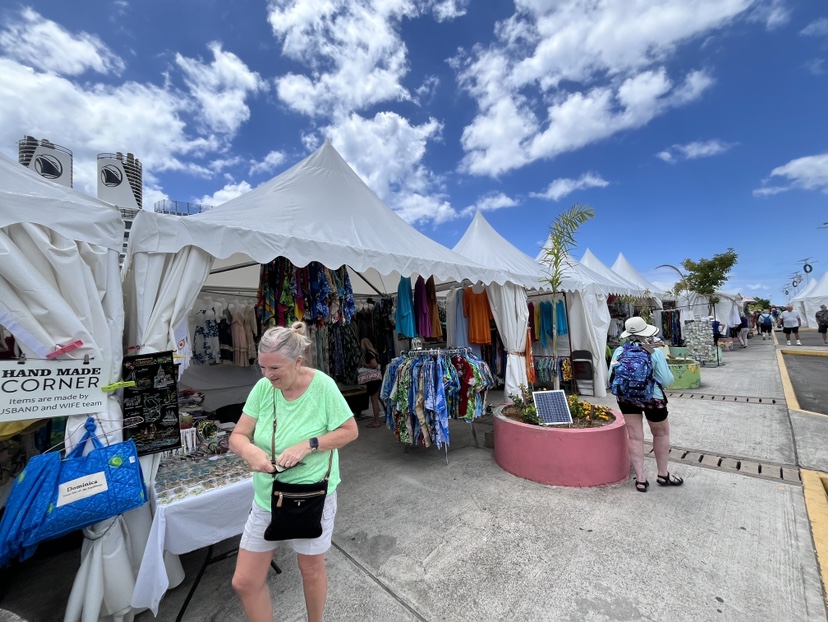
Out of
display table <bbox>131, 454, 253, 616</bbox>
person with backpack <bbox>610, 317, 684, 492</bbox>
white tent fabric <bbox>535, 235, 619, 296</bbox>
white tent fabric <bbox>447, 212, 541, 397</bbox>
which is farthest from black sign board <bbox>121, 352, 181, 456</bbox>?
white tent fabric <bbox>535, 235, 619, 296</bbox>

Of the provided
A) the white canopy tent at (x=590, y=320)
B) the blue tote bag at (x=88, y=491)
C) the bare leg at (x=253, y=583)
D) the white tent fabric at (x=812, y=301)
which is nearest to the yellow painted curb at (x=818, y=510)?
the bare leg at (x=253, y=583)

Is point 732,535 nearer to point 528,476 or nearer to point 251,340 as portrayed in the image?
point 528,476

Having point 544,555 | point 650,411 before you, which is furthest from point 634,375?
point 544,555

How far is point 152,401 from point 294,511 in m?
1.44

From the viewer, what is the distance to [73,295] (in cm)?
208

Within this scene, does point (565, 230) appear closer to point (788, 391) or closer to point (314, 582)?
point (314, 582)

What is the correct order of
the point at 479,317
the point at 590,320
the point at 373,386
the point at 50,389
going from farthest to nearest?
the point at 590,320, the point at 479,317, the point at 373,386, the point at 50,389

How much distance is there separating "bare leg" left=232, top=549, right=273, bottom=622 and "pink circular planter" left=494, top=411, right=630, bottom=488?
2.66m

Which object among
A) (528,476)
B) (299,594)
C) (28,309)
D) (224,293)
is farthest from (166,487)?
(224,293)

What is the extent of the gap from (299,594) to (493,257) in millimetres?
5302

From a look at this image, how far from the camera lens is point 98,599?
6.16 ft

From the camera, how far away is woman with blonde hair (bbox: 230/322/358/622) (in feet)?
5.21

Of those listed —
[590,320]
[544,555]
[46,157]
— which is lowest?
[544,555]

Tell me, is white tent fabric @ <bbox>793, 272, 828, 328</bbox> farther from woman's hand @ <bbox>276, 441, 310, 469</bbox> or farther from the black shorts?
woman's hand @ <bbox>276, 441, 310, 469</bbox>
